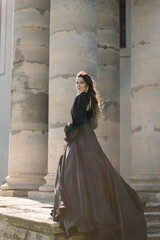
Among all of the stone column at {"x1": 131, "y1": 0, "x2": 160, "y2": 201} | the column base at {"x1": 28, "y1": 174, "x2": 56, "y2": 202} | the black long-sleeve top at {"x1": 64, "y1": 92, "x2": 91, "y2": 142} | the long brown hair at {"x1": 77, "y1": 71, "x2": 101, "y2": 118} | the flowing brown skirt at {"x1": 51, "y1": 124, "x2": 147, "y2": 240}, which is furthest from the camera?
the stone column at {"x1": 131, "y1": 0, "x2": 160, "y2": 201}

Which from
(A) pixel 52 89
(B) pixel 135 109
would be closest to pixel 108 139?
(B) pixel 135 109

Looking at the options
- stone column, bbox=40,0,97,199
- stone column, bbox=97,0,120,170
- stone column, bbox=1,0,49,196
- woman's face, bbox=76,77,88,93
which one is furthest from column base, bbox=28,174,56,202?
woman's face, bbox=76,77,88,93

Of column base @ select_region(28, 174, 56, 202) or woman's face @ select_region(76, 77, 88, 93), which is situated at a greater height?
woman's face @ select_region(76, 77, 88, 93)

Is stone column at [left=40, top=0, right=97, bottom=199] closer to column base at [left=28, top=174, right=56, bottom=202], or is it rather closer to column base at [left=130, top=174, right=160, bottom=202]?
column base at [left=28, top=174, right=56, bottom=202]

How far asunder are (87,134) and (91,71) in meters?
3.18

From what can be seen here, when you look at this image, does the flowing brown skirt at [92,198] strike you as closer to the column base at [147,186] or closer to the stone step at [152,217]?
the stone step at [152,217]

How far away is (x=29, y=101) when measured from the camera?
1044cm

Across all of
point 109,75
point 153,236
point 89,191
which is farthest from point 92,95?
point 109,75

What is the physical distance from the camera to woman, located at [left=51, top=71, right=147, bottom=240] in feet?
16.2

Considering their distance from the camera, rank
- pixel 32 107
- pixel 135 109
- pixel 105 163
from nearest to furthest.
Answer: pixel 105 163, pixel 135 109, pixel 32 107

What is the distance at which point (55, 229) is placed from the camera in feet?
16.6

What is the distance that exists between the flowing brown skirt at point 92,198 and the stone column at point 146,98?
3174 mm

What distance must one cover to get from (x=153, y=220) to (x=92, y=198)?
1990mm

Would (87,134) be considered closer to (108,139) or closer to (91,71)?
(91,71)
